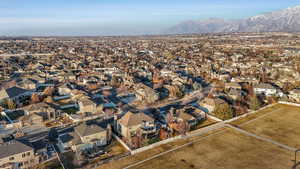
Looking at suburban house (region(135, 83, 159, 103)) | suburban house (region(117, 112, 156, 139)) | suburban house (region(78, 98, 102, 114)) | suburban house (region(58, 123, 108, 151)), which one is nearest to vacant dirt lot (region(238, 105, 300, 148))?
suburban house (region(117, 112, 156, 139))

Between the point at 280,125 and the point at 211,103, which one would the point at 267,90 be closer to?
the point at 280,125

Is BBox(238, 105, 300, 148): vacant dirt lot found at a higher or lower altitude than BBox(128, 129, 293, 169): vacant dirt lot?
higher

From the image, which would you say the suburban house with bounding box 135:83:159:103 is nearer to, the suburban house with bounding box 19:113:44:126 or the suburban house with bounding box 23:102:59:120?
the suburban house with bounding box 23:102:59:120

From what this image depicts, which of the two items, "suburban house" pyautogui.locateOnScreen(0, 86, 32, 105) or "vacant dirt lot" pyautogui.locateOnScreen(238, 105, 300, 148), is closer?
"vacant dirt lot" pyautogui.locateOnScreen(238, 105, 300, 148)

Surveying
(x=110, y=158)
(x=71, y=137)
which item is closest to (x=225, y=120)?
(x=110, y=158)

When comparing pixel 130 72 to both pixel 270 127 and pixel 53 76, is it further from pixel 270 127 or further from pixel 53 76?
pixel 270 127

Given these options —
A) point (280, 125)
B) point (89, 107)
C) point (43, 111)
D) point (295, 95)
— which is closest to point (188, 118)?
point (280, 125)
